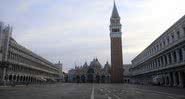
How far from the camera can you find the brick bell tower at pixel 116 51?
111000mm

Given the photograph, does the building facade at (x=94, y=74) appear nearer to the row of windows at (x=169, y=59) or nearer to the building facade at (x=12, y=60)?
the building facade at (x=12, y=60)

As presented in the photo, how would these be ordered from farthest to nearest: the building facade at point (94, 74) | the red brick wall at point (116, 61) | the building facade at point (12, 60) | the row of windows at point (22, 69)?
the building facade at point (94, 74)
the red brick wall at point (116, 61)
the row of windows at point (22, 69)
the building facade at point (12, 60)

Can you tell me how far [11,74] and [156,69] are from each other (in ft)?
148

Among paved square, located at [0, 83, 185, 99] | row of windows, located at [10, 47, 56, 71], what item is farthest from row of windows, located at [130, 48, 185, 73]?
row of windows, located at [10, 47, 56, 71]

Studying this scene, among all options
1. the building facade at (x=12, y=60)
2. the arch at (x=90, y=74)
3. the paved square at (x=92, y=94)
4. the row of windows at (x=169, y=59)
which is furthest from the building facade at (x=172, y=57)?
the arch at (x=90, y=74)

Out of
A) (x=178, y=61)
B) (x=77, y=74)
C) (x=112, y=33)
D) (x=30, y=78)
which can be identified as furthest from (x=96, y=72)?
(x=178, y=61)

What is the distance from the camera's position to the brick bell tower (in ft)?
364

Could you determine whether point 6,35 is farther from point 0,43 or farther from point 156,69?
point 156,69

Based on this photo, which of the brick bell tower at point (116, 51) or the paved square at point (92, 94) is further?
the brick bell tower at point (116, 51)

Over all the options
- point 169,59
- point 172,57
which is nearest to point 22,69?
point 169,59

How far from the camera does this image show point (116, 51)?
373 feet

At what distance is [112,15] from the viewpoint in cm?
12712

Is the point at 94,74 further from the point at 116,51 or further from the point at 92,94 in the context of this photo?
the point at 92,94

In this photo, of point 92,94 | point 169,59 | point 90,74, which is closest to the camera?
point 92,94
